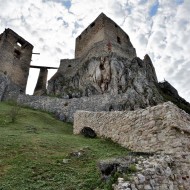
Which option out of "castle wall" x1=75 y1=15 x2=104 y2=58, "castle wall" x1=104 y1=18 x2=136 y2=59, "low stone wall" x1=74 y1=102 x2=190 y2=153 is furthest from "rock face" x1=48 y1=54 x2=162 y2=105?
"low stone wall" x1=74 y1=102 x2=190 y2=153

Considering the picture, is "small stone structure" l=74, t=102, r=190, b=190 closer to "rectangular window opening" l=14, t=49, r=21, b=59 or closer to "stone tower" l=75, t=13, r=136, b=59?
"stone tower" l=75, t=13, r=136, b=59

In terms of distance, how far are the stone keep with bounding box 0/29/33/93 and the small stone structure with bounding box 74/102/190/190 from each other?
27.7 metres

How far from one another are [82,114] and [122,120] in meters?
5.58

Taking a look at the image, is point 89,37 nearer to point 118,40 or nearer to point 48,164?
point 118,40

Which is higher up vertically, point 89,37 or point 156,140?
point 89,37

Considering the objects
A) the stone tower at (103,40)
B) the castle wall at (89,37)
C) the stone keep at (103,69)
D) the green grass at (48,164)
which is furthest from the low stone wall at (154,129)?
the castle wall at (89,37)

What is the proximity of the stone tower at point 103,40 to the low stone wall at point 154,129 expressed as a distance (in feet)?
81.9

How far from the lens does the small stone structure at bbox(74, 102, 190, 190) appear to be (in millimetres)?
6160

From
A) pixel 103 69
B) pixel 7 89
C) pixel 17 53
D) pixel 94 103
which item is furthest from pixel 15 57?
pixel 94 103

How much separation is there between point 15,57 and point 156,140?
34.7 metres

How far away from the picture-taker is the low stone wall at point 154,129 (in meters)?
8.31

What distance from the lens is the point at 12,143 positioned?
32.0 feet

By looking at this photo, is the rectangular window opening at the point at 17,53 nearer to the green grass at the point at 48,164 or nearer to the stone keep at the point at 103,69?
the stone keep at the point at 103,69

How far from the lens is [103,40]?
36.6 m
